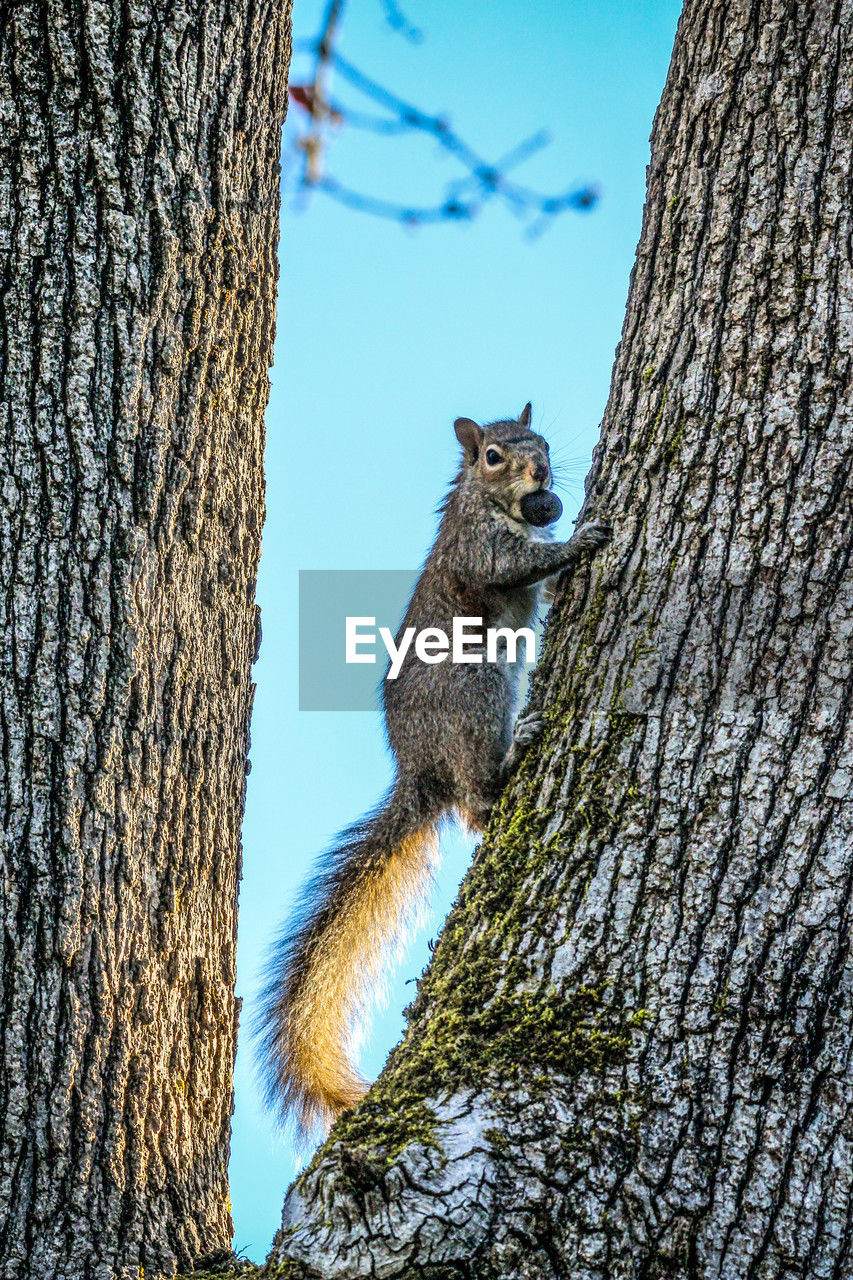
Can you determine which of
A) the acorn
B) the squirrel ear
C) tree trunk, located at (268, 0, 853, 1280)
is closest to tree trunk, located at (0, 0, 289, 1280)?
tree trunk, located at (268, 0, 853, 1280)

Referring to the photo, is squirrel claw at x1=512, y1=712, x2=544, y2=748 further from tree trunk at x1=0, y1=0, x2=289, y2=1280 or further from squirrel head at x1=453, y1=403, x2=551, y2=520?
squirrel head at x1=453, y1=403, x2=551, y2=520

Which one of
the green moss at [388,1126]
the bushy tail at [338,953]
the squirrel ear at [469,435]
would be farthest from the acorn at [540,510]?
the green moss at [388,1126]

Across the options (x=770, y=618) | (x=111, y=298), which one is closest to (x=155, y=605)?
(x=111, y=298)

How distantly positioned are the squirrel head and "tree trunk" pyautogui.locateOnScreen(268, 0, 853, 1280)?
4.57ft

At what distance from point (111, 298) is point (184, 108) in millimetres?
455

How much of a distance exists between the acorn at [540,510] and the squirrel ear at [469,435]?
18.7 inches

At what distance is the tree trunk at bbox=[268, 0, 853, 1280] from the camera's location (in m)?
1.73

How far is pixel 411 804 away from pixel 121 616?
1416 millimetres

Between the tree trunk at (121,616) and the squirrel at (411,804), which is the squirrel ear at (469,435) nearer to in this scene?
the squirrel at (411,804)

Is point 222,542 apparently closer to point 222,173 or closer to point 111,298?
point 111,298

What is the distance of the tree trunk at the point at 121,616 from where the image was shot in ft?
7.16

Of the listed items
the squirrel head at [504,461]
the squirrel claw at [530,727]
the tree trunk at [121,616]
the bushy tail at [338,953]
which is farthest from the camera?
the squirrel head at [504,461]

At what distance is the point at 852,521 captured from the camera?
2027 mm

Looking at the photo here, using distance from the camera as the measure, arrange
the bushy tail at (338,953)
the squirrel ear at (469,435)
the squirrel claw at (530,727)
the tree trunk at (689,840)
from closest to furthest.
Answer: the tree trunk at (689,840)
the squirrel claw at (530,727)
the bushy tail at (338,953)
the squirrel ear at (469,435)
